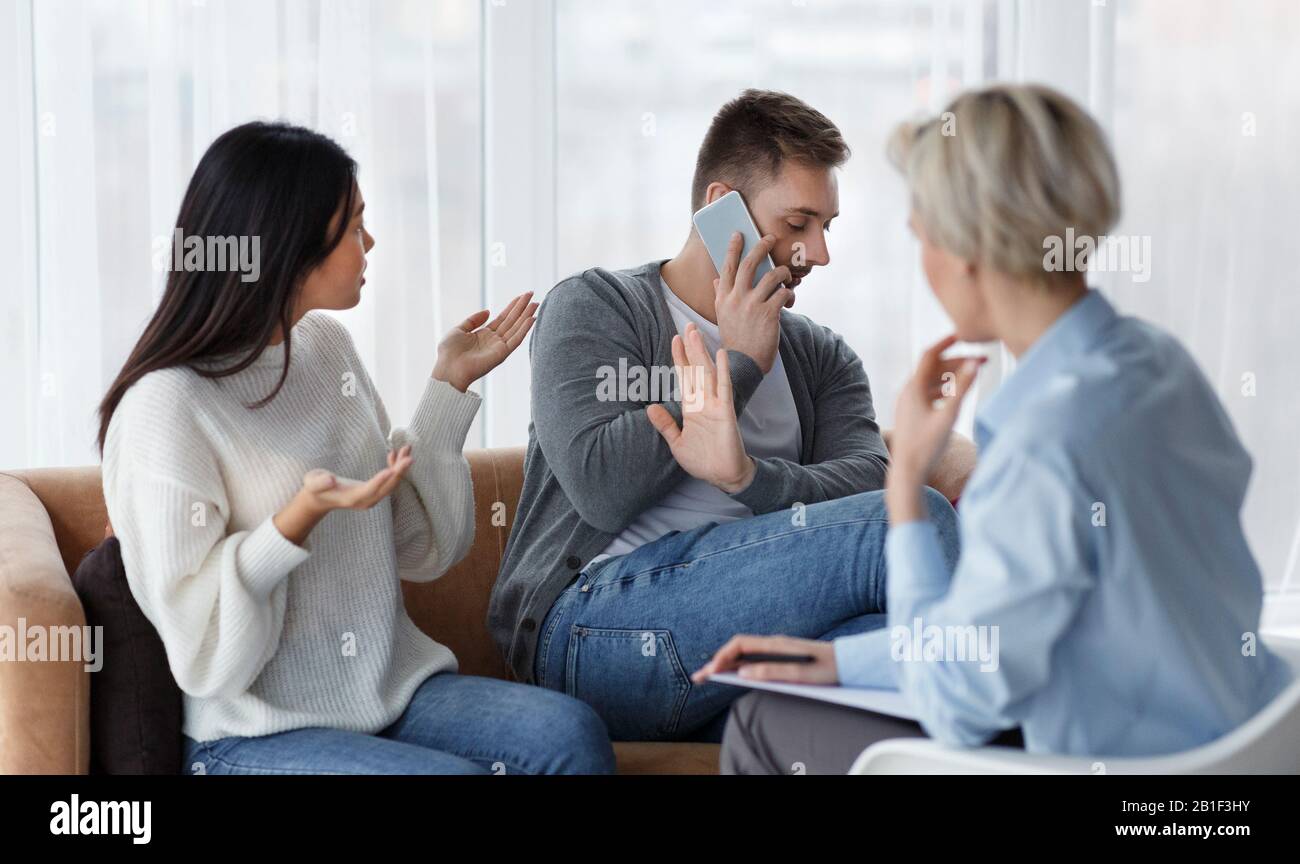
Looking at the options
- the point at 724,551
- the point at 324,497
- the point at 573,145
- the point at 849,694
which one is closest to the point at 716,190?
the point at 724,551

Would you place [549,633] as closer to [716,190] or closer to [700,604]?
[700,604]

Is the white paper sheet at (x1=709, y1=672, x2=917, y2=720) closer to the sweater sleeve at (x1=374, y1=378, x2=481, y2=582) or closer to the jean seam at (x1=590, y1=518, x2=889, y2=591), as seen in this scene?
the jean seam at (x1=590, y1=518, x2=889, y2=591)

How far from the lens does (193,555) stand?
156 cm

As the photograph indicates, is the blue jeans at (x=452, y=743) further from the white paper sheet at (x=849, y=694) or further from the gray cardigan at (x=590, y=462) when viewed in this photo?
the white paper sheet at (x=849, y=694)

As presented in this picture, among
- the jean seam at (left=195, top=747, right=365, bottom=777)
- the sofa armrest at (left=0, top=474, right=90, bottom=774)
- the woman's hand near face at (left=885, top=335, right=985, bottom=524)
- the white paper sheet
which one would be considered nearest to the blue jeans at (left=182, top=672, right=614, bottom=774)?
the jean seam at (left=195, top=747, right=365, bottom=777)

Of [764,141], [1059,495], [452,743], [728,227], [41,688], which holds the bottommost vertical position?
[452,743]

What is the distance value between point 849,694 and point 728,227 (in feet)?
3.18

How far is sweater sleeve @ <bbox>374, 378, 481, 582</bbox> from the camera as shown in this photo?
191 cm

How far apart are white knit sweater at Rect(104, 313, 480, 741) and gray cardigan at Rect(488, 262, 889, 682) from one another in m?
0.15

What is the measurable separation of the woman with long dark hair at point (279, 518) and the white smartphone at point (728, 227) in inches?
23.7

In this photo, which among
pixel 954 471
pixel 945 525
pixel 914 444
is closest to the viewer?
pixel 914 444
